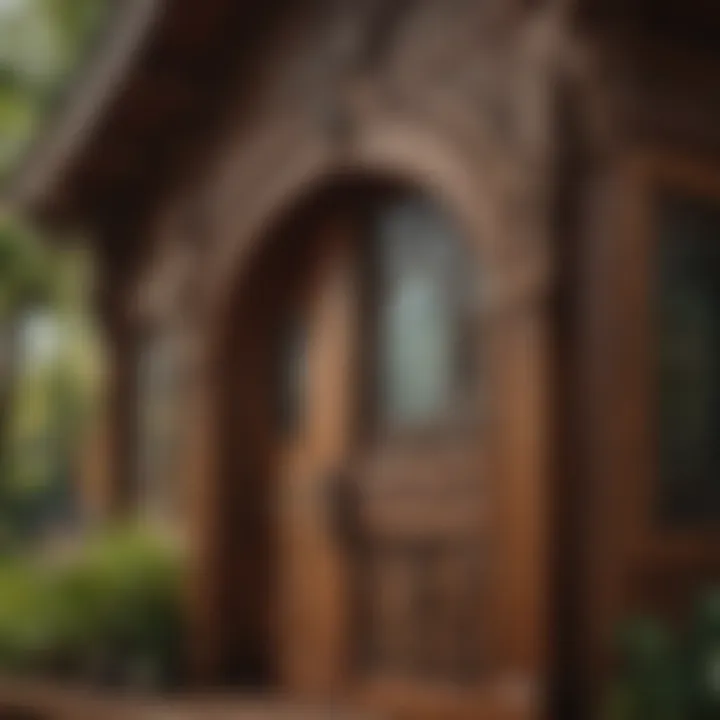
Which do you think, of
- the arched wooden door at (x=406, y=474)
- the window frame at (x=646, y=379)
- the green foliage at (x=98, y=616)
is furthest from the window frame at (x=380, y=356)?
the green foliage at (x=98, y=616)

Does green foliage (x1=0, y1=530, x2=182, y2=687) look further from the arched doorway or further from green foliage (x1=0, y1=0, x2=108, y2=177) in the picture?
green foliage (x1=0, y1=0, x2=108, y2=177)

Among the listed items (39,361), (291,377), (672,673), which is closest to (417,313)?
(291,377)

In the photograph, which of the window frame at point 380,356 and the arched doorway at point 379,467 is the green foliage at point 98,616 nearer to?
the arched doorway at point 379,467

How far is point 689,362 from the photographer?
425cm

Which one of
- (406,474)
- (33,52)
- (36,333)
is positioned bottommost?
(406,474)

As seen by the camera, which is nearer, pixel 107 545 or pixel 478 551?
pixel 478 551

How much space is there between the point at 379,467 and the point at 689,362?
1.28 m

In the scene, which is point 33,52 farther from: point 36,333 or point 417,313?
point 417,313

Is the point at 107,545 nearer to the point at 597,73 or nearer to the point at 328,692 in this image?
the point at 328,692

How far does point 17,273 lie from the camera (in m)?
7.49

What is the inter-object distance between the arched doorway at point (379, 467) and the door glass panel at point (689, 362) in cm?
42

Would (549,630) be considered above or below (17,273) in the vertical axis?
below

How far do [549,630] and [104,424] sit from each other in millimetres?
3622

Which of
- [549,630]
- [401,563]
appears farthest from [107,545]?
[549,630]
